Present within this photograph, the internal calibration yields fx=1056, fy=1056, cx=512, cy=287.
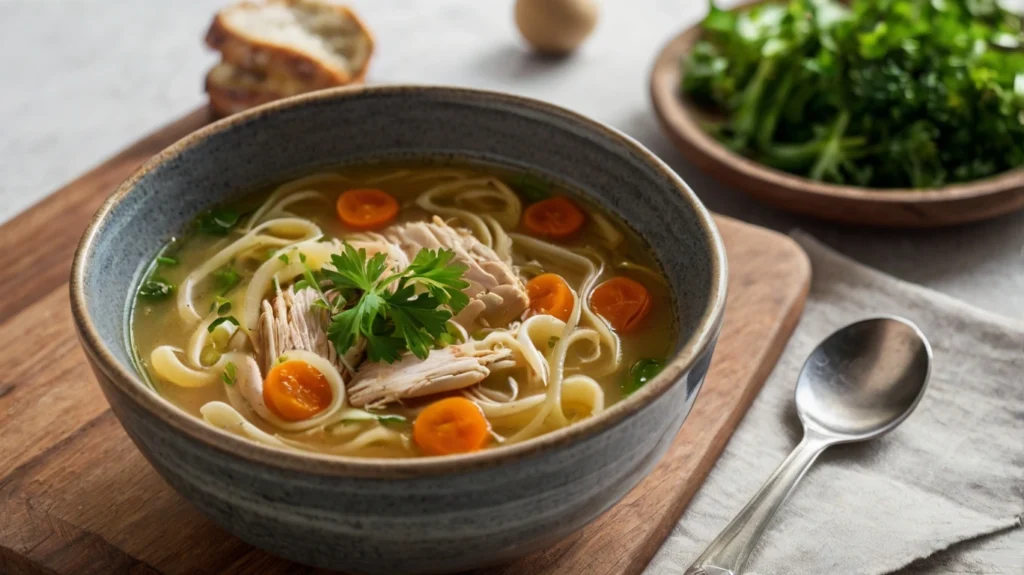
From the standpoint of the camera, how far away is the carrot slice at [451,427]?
9.34 feet

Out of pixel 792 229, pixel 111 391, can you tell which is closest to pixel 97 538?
pixel 111 391

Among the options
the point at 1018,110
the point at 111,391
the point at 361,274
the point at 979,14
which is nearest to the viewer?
the point at 111,391

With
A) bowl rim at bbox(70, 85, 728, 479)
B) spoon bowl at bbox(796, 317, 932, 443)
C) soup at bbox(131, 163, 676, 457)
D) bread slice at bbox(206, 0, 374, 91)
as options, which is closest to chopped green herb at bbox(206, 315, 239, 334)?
soup at bbox(131, 163, 676, 457)

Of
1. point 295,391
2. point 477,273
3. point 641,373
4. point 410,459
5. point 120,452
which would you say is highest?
point 410,459

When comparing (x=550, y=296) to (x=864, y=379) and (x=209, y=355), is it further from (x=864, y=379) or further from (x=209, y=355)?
(x=864, y=379)

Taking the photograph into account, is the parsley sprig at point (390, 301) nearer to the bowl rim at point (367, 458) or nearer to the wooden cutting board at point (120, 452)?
the bowl rim at point (367, 458)

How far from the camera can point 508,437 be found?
9.59 feet

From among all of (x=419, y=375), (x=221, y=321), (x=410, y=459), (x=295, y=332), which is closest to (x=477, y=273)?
(x=419, y=375)

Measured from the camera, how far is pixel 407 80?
6.14 metres

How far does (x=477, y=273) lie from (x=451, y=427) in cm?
61

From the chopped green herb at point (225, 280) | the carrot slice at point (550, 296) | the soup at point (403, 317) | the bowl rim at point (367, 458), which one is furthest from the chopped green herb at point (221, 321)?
the carrot slice at point (550, 296)

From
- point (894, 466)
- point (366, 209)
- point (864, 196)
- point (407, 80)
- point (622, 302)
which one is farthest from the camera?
point (407, 80)

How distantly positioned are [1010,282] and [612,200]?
6.71 feet

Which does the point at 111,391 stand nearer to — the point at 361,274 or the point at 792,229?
the point at 361,274
